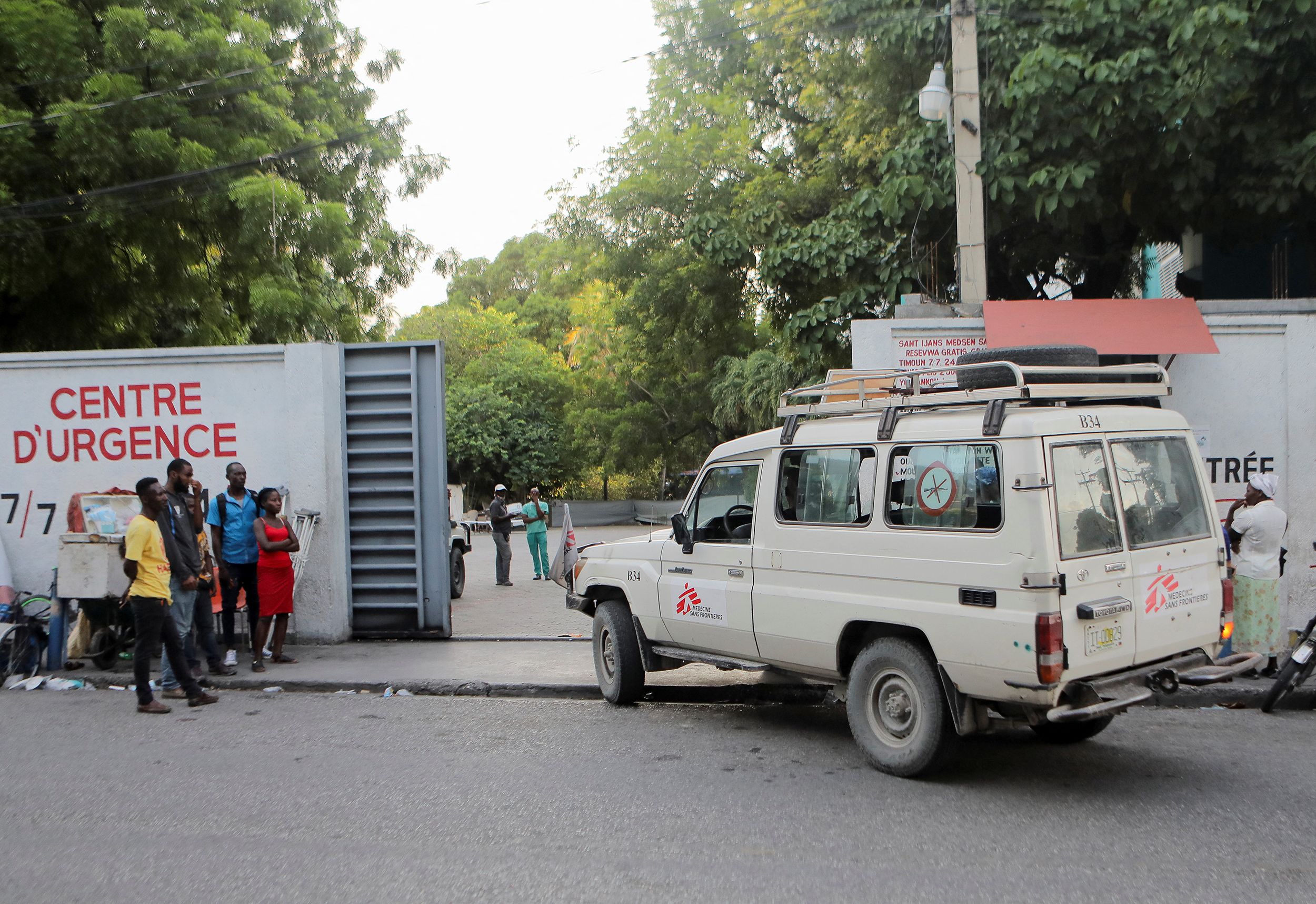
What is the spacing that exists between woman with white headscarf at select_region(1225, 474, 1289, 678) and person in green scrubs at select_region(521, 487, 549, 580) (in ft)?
36.2

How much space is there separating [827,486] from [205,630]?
585cm

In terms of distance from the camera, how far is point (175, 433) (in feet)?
35.6

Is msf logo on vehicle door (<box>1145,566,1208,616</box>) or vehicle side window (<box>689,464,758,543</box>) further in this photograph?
vehicle side window (<box>689,464,758,543</box>)

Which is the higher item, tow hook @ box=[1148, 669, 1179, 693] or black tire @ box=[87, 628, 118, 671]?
tow hook @ box=[1148, 669, 1179, 693]

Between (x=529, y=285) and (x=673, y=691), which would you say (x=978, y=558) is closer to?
(x=673, y=691)

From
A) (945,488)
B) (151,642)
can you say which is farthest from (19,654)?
(945,488)

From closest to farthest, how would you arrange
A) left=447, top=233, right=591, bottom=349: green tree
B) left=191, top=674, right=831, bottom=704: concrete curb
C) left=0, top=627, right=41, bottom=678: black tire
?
left=191, top=674, right=831, bottom=704: concrete curb → left=0, top=627, right=41, bottom=678: black tire → left=447, top=233, right=591, bottom=349: green tree

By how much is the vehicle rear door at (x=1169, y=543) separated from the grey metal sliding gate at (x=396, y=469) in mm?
6922

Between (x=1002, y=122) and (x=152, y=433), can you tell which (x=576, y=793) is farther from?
(x=1002, y=122)

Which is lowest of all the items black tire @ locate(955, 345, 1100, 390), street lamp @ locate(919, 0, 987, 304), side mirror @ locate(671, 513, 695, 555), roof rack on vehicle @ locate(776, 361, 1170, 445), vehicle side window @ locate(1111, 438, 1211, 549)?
side mirror @ locate(671, 513, 695, 555)

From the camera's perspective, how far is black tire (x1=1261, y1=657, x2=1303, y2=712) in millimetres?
7230

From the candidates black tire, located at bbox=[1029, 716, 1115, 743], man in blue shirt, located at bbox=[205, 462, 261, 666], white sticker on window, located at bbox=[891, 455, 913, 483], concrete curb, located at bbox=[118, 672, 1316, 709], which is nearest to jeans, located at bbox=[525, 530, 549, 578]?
man in blue shirt, located at bbox=[205, 462, 261, 666]

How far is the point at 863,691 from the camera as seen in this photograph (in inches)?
239

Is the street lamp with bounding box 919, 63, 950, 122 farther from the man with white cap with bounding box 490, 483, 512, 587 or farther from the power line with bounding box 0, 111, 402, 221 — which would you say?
the man with white cap with bounding box 490, 483, 512, 587
